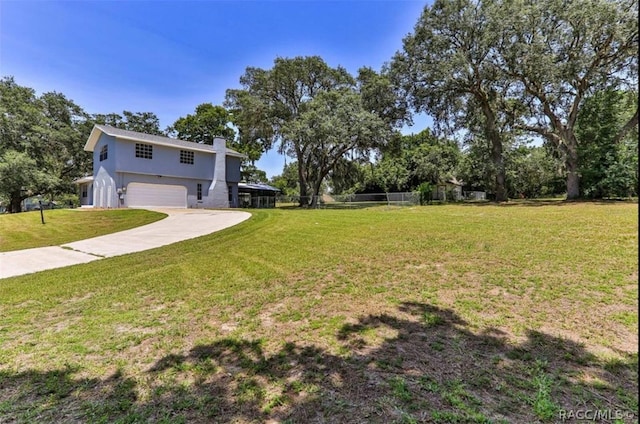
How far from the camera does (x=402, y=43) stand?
21.8 meters

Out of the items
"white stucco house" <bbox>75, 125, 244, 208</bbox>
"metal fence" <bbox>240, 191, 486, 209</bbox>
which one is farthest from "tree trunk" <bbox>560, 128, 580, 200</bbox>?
"white stucco house" <bbox>75, 125, 244, 208</bbox>

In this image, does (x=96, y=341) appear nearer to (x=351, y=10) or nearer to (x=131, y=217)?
(x=351, y=10)

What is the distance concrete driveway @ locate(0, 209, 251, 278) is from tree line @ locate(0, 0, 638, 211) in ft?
39.6

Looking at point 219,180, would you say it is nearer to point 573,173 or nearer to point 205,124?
point 205,124

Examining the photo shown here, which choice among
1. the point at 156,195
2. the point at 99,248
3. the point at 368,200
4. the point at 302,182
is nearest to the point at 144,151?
the point at 156,195

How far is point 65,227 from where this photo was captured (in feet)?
43.2

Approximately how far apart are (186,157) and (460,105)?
2025 cm

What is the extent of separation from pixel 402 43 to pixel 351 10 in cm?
1385

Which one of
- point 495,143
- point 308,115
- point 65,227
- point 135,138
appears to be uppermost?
point 308,115

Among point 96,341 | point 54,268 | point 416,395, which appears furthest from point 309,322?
point 54,268

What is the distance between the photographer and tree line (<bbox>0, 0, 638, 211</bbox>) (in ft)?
56.4

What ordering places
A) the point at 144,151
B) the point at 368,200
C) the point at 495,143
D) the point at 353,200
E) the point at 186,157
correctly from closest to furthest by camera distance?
the point at 144,151, the point at 495,143, the point at 186,157, the point at 368,200, the point at 353,200

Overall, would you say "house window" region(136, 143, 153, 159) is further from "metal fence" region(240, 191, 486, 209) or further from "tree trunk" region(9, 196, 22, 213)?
"tree trunk" region(9, 196, 22, 213)

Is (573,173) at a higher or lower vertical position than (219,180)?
higher
